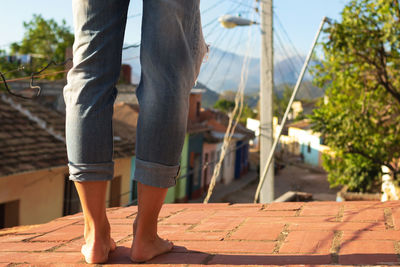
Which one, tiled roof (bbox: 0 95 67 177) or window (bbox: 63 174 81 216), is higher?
tiled roof (bbox: 0 95 67 177)

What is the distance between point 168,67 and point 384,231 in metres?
0.92

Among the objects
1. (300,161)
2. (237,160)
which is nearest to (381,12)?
(237,160)

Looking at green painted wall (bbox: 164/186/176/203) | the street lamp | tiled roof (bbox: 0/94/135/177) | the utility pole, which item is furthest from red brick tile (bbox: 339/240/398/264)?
green painted wall (bbox: 164/186/176/203)

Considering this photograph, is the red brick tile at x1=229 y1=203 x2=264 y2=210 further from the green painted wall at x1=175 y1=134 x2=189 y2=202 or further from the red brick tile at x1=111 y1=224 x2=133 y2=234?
the green painted wall at x1=175 y1=134 x2=189 y2=202

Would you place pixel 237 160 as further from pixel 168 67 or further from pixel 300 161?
pixel 168 67

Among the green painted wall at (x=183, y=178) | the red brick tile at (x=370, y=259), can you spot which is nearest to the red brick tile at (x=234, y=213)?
the red brick tile at (x=370, y=259)

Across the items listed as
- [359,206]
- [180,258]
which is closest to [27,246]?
[180,258]

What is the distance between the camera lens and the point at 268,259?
148 cm

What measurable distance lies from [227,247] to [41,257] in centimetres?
58

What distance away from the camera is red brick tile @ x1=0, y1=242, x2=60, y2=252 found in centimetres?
177

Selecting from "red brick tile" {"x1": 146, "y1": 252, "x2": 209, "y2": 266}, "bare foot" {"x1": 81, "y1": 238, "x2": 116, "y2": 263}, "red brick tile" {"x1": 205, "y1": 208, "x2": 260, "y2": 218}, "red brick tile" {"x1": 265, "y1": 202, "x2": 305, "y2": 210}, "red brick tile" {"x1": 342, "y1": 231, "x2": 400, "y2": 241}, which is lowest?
"red brick tile" {"x1": 205, "y1": 208, "x2": 260, "y2": 218}

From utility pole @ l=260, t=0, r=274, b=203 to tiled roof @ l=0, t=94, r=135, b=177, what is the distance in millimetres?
3853

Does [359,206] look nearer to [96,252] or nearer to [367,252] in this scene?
[367,252]

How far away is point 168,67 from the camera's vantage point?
143cm
